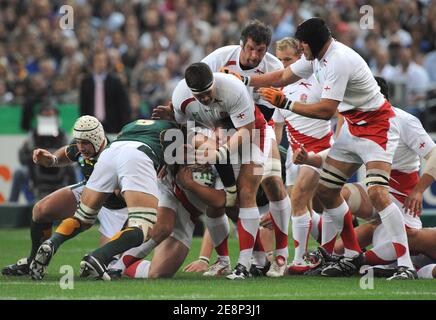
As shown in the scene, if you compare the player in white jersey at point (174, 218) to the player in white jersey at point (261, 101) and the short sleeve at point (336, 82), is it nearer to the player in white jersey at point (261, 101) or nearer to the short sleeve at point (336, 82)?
the player in white jersey at point (261, 101)

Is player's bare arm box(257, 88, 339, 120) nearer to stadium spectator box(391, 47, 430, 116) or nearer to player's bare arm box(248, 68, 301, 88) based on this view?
player's bare arm box(248, 68, 301, 88)

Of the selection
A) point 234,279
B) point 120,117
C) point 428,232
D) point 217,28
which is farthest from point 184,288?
point 217,28

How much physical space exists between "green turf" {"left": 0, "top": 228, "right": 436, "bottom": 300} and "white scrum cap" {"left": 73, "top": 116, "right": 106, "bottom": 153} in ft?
4.11

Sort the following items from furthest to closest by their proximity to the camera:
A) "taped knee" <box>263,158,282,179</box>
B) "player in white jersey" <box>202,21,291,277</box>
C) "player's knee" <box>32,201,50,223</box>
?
"taped knee" <box>263,158,282,179</box>, "player in white jersey" <box>202,21,291,277</box>, "player's knee" <box>32,201,50,223</box>

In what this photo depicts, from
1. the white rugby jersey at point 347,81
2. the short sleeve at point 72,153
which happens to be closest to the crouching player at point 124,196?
the short sleeve at point 72,153

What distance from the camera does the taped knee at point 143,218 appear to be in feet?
30.1

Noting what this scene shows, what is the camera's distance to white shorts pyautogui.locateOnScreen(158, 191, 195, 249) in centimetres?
1011

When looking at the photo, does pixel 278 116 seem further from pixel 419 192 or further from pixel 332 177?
pixel 419 192

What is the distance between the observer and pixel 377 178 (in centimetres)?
957

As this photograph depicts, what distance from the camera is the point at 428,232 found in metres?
9.98

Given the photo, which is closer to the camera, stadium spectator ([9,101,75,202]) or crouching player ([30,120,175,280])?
crouching player ([30,120,175,280])

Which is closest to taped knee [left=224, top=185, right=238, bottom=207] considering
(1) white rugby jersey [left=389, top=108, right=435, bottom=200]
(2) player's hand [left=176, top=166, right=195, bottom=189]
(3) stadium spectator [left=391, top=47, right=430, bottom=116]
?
(2) player's hand [left=176, top=166, right=195, bottom=189]

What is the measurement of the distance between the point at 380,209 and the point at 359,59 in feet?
4.50

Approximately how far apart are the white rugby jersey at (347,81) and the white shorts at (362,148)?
0.79 ft
